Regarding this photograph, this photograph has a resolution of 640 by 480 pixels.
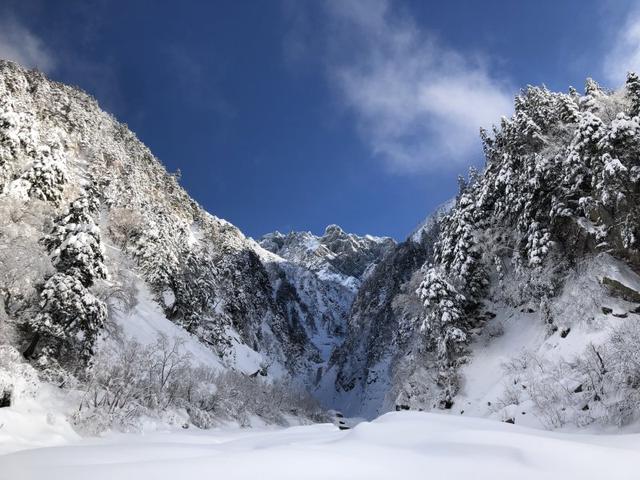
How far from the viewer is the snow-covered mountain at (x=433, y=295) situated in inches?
666

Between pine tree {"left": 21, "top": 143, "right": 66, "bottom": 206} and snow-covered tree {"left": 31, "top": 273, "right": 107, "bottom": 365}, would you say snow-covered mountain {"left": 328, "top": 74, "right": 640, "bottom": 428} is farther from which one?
pine tree {"left": 21, "top": 143, "right": 66, "bottom": 206}

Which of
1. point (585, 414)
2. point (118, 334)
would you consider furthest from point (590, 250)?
point (118, 334)

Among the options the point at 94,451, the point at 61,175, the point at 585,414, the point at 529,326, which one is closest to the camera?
the point at 94,451

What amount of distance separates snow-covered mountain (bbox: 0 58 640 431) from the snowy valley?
0.11m

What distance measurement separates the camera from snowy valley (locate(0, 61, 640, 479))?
616 cm

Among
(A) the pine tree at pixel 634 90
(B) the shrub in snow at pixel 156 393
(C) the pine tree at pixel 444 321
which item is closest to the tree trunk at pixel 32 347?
(B) the shrub in snow at pixel 156 393

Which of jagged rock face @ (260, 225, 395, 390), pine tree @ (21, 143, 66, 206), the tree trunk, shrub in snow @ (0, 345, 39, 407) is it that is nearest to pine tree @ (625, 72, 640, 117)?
shrub in snow @ (0, 345, 39, 407)

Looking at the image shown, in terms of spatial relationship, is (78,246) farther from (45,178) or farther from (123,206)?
(123,206)

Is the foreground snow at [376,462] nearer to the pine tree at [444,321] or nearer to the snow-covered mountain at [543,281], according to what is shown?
the snow-covered mountain at [543,281]

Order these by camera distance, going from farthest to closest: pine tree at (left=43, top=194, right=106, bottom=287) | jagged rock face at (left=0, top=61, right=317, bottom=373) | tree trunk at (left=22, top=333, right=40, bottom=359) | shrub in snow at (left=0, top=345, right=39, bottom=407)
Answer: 1. jagged rock face at (left=0, top=61, right=317, bottom=373)
2. pine tree at (left=43, top=194, right=106, bottom=287)
3. tree trunk at (left=22, top=333, right=40, bottom=359)
4. shrub in snow at (left=0, top=345, right=39, bottom=407)

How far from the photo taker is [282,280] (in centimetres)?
13288

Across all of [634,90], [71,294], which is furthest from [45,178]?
[634,90]

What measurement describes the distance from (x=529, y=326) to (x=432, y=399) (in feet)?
27.1

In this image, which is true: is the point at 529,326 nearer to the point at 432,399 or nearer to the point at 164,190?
the point at 432,399
